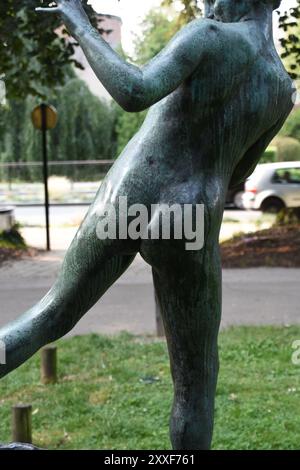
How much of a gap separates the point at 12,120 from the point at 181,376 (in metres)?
21.6

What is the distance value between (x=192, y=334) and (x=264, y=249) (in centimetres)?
934

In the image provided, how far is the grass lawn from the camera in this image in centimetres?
424

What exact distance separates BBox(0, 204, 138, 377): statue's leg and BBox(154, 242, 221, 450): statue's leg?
18 centimetres

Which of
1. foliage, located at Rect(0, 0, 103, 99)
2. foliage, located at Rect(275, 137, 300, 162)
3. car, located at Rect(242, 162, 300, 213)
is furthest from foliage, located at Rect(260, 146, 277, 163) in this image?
foliage, located at Rect(0, 0, 103, 99)

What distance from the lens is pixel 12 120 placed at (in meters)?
23.1

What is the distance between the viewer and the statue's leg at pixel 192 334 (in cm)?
236

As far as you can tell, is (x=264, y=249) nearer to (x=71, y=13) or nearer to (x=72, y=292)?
(x=72, y=292)

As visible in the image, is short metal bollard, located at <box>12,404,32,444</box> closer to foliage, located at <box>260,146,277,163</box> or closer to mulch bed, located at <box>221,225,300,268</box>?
mulch bed, located at <box>221,225,300,268</box>

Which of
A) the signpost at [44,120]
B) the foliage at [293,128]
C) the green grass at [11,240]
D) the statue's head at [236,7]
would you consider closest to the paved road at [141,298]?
the green grass at [11,240]

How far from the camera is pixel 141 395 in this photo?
4.89 m

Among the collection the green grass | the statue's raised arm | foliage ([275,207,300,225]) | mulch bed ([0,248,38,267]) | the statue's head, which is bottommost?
mulch bed ([0,248,38,267])

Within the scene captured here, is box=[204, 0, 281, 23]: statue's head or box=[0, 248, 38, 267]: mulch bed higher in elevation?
box=[204, 0, 281, 23]: statue's head

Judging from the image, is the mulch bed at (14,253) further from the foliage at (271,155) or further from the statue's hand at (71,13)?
the foliage at (271,155)
